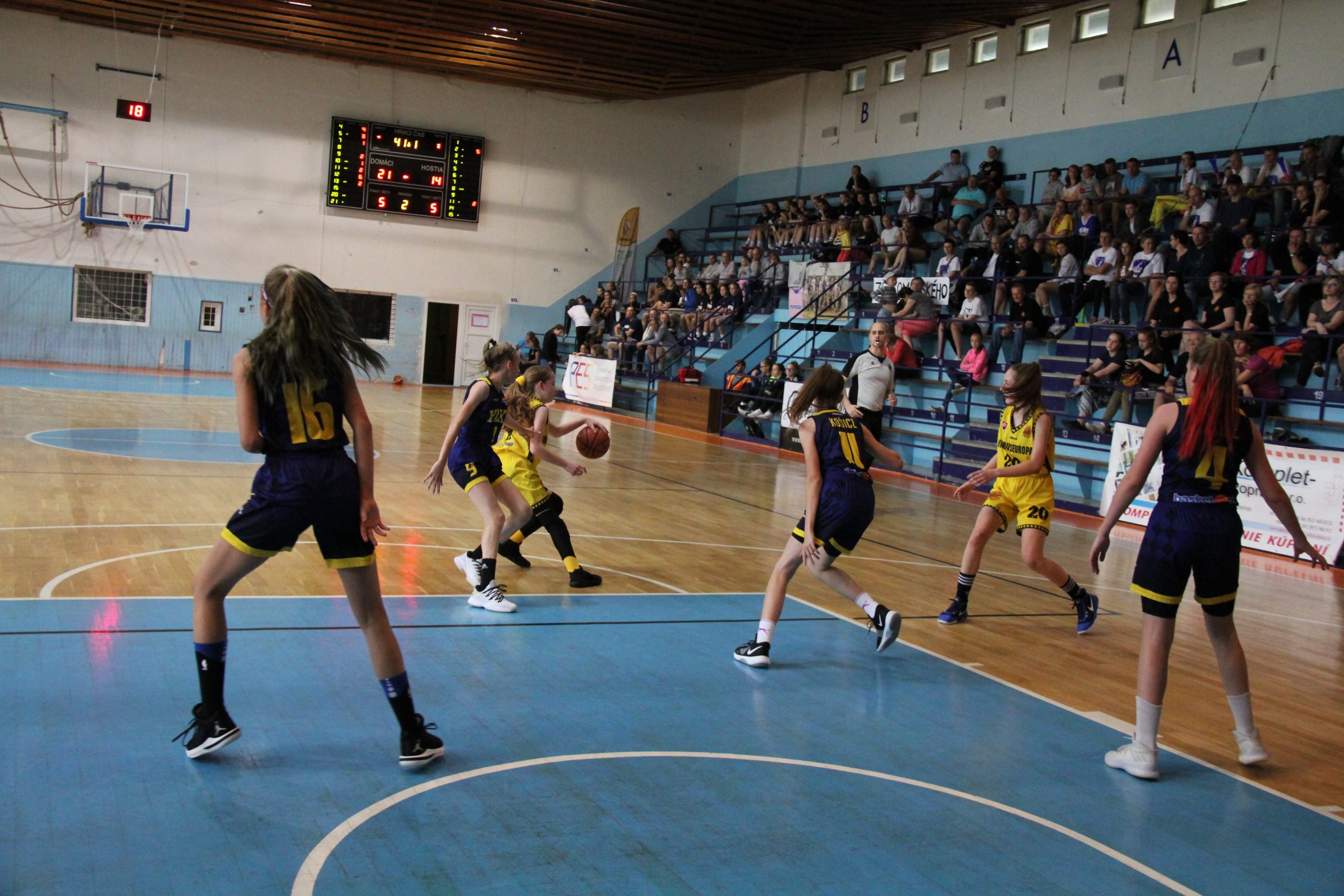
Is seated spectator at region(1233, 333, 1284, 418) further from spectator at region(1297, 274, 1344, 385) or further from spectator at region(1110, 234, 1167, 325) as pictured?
spectator at region(1110, 234, 1167, 325)

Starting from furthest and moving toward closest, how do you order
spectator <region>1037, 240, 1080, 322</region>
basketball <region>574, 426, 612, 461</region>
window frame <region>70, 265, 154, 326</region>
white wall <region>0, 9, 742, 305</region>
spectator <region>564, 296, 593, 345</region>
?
spectator <region>564, 296, 593, 345</region> < window frame <region>70, 265, 154, 326</region> < white wall <region>0, 9, 742, 305</region> < spectator <region>1037, 240, 1080, 322</region> < basketball <region>574, 426, 612, 461</region>

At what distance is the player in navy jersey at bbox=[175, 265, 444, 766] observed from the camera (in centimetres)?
338

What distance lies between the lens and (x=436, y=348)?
88.0ft

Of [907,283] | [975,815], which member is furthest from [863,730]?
[907,283]

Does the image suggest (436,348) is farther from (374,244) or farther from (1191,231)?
(1191,231)

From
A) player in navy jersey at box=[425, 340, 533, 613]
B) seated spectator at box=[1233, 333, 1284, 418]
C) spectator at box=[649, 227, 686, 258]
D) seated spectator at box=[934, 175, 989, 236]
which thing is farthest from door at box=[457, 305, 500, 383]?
player in navy jersey at box=[425, 340, 533, 613]

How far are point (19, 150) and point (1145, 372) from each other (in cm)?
2176

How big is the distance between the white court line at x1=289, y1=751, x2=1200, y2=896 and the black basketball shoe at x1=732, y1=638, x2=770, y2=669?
116 centimetres

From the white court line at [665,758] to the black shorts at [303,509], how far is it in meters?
A: 0.77

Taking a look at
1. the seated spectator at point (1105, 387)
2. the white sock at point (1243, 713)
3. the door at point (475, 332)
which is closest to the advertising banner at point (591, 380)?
the door at point (475, 332)

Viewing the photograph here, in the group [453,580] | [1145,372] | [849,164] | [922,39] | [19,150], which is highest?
[922,39]

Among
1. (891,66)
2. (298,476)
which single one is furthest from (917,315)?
(298,476)

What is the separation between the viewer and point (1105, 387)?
1294cm

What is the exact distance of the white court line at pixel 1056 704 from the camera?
399 cm
